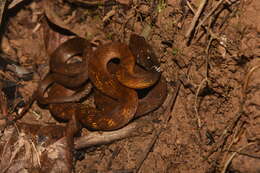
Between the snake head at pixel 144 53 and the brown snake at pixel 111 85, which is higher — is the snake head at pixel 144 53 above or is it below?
above

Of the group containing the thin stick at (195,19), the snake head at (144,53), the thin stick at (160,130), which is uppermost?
the thin stick at (195,19)

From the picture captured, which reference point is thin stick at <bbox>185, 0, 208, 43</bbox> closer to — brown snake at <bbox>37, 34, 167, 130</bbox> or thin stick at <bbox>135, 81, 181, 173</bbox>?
brown snake at <bbox>37, 34, 167, 130</bbox>

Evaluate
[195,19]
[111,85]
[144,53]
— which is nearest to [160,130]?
[111,85]

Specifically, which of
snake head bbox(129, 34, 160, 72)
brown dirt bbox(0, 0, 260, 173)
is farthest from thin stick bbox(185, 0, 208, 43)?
snake head bbox(129, 34, 160, 72)

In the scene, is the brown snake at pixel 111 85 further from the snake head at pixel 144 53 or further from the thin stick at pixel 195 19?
the thin stick at pixel 195 19

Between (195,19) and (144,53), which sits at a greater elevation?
(195,19)

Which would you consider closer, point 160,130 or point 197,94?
point 197,94

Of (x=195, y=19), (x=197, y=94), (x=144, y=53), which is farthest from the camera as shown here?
(x=144, y=53)

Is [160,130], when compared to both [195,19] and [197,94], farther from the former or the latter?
[195,19]

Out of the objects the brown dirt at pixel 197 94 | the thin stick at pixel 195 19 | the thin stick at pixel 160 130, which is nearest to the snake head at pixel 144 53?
the brown dirt at pixel 197 94

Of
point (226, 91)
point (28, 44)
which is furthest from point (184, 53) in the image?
point (28, 44)
